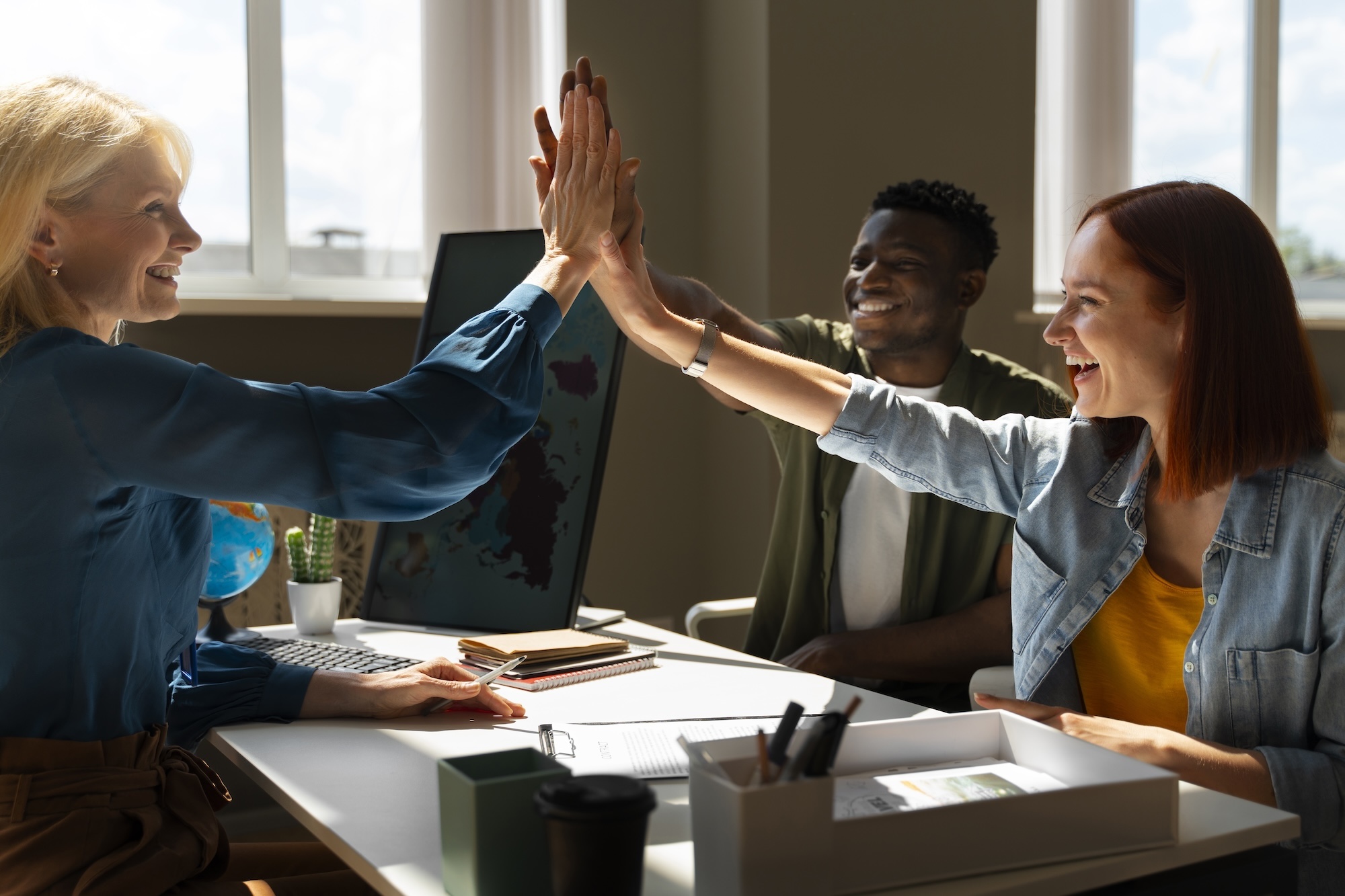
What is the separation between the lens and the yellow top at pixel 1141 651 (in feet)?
5.12

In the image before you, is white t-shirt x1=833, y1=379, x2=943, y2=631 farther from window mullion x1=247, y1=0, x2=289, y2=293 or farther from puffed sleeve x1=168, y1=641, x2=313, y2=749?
window mullion x1=247, y1=0, x2=289, y2=293

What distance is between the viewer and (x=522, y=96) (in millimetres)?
3365

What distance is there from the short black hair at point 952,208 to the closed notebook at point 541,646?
53.1 inches

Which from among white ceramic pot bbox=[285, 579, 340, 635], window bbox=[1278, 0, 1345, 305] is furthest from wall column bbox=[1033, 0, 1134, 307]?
white ceramic pot bbox=[285, 579, 340, 635]

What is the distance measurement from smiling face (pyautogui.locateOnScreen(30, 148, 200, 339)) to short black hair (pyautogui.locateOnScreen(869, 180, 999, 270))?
173 centimetres

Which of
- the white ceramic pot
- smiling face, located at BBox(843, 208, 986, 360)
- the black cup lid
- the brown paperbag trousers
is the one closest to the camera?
the black cup lid

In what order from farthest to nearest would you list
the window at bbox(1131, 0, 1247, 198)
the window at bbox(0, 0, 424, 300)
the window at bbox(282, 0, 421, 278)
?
the window at bbox(1131, 0, 1247, 198), the window at bbox(282, 0, 421, 278), the window at bbox(0, 0, 424, 300)

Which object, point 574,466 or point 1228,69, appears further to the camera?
point 1228,69

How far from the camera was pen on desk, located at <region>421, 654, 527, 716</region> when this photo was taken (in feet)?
5.18

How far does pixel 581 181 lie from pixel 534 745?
87 centimetres

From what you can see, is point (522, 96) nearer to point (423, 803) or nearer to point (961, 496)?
point (961, 496)

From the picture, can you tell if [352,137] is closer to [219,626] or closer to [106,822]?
[219,626]

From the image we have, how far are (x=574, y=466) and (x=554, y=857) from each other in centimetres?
139

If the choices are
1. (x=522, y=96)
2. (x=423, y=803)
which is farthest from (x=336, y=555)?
(x=423, y=803)
